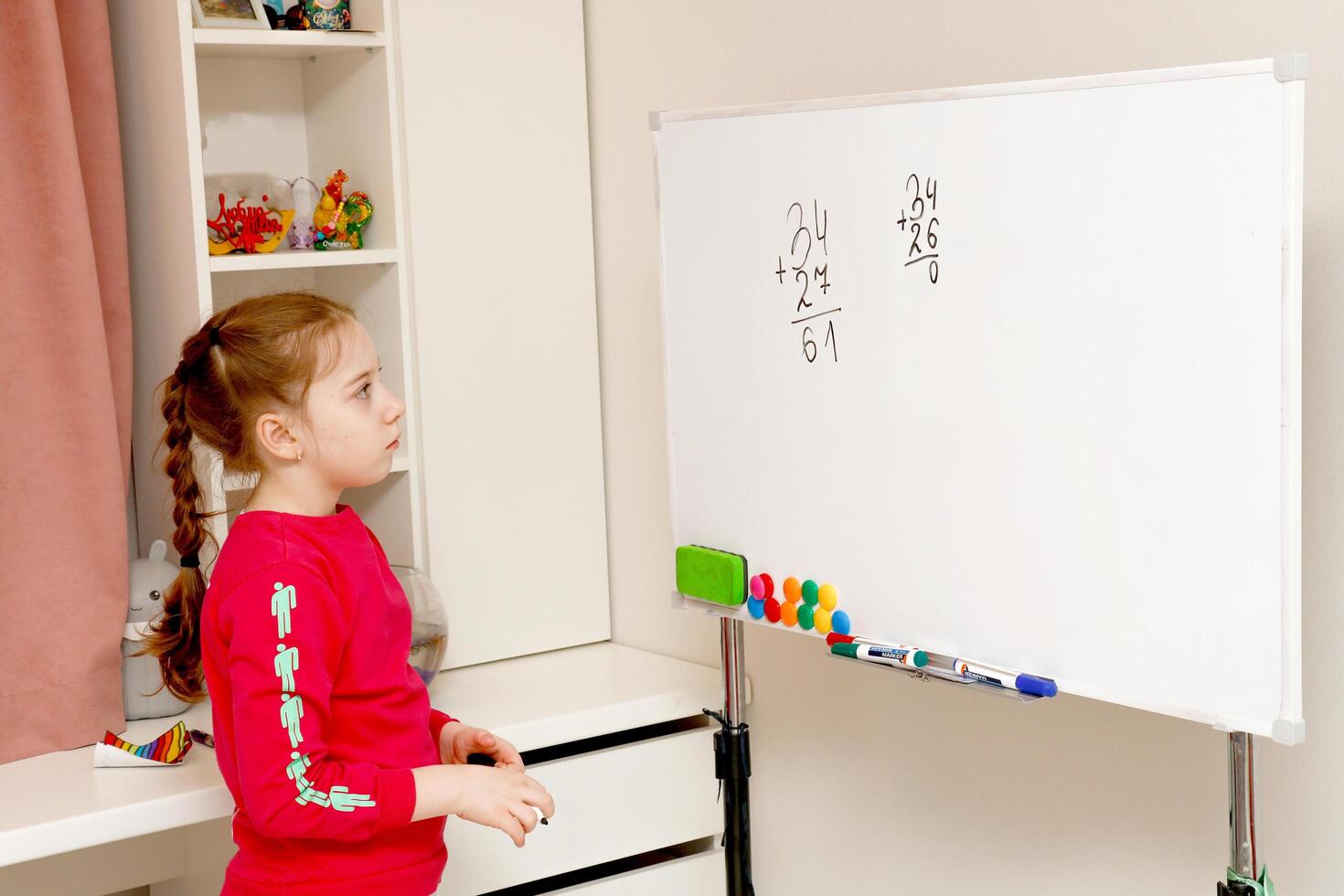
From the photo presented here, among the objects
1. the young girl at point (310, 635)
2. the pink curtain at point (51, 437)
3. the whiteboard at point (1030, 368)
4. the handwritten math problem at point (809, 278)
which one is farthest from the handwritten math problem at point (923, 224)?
the pink curtain at point (51, 437)

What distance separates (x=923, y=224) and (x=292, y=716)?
737 mm

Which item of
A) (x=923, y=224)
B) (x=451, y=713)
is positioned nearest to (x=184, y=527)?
(x=451, y=713)

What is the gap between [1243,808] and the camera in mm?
1172

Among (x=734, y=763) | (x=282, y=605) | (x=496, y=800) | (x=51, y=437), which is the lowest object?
(x=734, y=763)

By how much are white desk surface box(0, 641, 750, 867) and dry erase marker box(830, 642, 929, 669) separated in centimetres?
56

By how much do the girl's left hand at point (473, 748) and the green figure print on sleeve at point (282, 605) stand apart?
1.01ft

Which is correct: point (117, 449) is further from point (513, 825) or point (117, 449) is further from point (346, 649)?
point (513, 825)

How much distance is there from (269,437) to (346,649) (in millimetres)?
211

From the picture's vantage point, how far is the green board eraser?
1.55 meters

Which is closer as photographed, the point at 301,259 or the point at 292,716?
the point at 292,716

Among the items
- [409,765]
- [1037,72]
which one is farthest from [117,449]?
[1037,72]

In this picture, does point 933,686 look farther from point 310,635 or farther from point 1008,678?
point 310,635

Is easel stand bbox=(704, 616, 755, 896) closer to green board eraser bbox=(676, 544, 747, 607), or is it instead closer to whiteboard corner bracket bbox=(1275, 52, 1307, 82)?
green board eraser bbox=(676, 544, 747, 607)

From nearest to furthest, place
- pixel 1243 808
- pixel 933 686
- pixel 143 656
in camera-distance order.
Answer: pixel 1243 808 → pixel 933 686 → pixel 143 656
